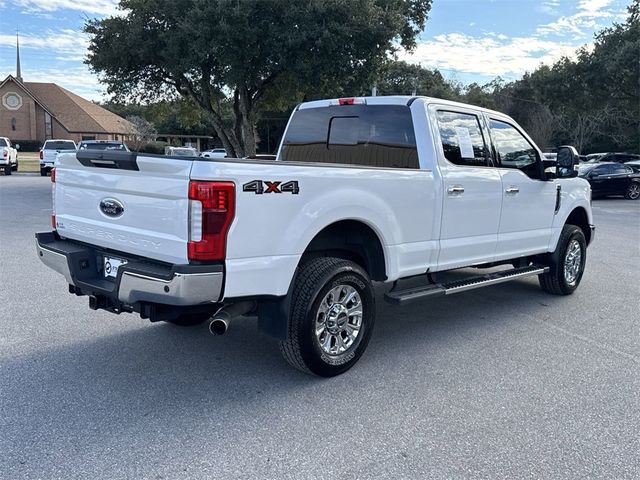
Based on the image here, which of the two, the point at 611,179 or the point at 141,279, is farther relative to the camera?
the point at 611,179

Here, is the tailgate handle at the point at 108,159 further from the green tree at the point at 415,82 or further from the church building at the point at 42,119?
the church building at the point at 42,119

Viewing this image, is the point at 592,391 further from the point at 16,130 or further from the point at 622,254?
the point at 16,130

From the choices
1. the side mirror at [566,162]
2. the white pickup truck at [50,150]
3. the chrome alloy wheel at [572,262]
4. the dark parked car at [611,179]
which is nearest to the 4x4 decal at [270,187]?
the side mirror at [566,162]

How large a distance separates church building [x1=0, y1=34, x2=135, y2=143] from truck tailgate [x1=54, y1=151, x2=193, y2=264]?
54535 millimetres

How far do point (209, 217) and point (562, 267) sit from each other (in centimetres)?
492

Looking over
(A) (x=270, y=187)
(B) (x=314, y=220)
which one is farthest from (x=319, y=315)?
(A) (x=270, y=187)

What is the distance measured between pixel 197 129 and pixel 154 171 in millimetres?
66421

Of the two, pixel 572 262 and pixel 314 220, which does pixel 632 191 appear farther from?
pixel 314 220

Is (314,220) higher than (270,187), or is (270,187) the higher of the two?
(270,187)

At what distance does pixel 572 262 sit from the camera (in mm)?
7059

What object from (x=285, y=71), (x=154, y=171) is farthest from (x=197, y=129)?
(x=154, y=171)

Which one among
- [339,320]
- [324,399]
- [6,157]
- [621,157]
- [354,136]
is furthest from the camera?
[6,157]

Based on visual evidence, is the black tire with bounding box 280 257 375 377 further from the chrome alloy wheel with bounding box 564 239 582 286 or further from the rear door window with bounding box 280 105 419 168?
the chrome alloy wheel with bounding box 564 239 582 286

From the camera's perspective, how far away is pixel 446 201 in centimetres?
505
